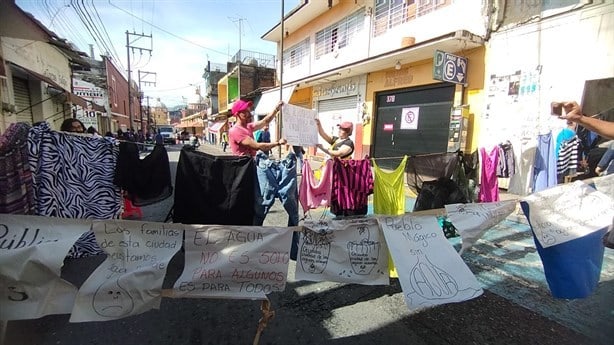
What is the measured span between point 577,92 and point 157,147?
24.8 ft

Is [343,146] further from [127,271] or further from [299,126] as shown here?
[127,271]

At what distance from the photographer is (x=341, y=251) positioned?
220cm

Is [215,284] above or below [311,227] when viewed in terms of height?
below

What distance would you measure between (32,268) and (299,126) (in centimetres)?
259

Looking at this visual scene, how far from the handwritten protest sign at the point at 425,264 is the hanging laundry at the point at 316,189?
124 centimetres

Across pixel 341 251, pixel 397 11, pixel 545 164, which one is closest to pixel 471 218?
pixel 341 251

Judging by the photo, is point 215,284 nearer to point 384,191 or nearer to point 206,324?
point 206,324

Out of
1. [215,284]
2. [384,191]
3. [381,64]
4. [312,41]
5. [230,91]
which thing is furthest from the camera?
[230,91]

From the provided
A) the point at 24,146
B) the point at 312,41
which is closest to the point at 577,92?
the point at 24,146

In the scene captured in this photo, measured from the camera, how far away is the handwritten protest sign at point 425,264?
1.99 m

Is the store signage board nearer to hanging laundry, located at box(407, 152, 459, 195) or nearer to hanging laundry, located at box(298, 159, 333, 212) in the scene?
hanging laundry, located at box(407, 152, 459, 195)

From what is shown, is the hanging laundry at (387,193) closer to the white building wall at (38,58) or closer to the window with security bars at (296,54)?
the white building wall at (38,58)

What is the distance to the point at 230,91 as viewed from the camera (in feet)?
81.6

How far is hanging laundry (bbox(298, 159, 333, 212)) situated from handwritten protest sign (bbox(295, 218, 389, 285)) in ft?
3.86
